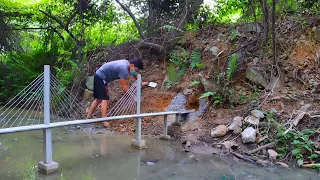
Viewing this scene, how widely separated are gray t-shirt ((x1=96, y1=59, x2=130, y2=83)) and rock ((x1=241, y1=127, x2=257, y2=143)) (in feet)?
6.90

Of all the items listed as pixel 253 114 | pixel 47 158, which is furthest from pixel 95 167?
pixel 253 114

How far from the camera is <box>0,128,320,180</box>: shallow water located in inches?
133

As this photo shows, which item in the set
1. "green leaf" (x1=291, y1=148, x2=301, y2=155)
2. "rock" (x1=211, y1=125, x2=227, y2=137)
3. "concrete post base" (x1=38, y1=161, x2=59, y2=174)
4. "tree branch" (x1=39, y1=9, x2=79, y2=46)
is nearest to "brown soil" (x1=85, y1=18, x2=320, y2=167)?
"rock" (x1=211, y1=125, x2=227, y2=137)

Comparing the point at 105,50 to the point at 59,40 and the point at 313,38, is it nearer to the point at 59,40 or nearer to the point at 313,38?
the point at 59,40

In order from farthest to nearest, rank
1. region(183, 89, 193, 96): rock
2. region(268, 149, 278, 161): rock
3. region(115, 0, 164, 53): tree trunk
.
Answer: region(115, 0, 164, 53): tree trunk → region(183, 89, 193, 96): rock → region(268, 149, 278, 161): rock

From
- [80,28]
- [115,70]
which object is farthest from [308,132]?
[80,28]

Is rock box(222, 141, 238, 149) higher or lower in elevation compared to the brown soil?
lower

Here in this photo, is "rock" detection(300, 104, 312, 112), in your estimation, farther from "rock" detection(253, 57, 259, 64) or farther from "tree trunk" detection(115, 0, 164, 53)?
"tree trunk" detection(115, 0, 164, 53)

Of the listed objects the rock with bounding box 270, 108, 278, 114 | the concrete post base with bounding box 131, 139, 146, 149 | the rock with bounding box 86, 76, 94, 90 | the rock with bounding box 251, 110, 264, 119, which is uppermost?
Answer: the rock with bounding box 86, 76, 94, 90

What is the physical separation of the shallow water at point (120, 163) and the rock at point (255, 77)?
2.00 metres

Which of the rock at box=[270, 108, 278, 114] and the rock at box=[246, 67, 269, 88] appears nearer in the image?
the rock at box=[270, 108, 278, 114]

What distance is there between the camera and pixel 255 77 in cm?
563

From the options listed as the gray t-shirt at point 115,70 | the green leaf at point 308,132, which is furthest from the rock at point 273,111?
the gray t-shirt at point 115,70

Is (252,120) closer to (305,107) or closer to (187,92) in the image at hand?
A: (305,107)
